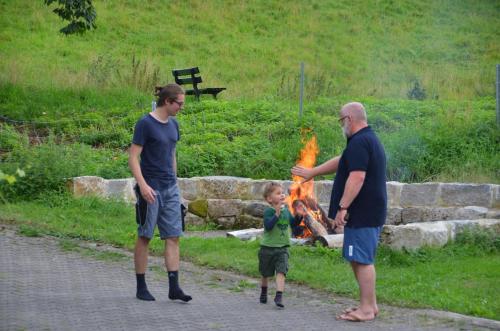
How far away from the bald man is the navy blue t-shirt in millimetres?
1596

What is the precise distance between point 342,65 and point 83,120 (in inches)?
664

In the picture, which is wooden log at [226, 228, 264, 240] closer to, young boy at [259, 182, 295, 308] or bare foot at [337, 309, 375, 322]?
young boy at [259, 182, 295, 308]

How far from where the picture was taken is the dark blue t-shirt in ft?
27.1

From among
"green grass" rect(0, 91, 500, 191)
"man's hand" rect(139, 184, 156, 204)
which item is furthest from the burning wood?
"man's hand" rect(139, 184, 156, 204)

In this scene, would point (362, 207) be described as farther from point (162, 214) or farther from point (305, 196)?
point (305, 196)

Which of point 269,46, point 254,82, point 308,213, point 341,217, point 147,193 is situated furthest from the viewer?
point 269,46

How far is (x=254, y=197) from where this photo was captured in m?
15.7

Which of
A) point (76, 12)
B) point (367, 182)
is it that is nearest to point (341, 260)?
point (367, 182)

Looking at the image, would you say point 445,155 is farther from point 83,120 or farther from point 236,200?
point 83,120

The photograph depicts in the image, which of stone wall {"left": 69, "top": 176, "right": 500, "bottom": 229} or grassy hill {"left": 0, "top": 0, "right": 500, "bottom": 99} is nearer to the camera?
stone wall {"left": 69, "top": 176, "right": 500, "bottom": 229}

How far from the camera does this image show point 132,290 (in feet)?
30.8

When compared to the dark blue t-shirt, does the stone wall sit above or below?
below

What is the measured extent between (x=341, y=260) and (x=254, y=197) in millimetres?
4850

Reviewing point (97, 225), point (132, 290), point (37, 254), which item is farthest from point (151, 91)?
point (132, 290)
